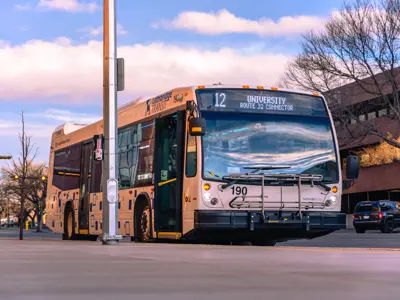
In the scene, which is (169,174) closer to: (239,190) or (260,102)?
(239,190)

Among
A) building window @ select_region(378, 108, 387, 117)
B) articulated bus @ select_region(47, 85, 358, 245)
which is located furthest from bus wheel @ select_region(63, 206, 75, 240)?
building window @ select_region(378, 108, 387, 117)

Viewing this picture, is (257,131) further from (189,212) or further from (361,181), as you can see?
(361,181)

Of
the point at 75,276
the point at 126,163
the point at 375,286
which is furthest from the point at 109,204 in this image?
the point at 375,286

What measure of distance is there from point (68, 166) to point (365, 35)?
894 inches

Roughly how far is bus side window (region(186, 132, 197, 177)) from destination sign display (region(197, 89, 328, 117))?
0.73m

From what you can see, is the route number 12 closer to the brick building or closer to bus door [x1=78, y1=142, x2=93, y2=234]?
bus door [x1=78, y1=142, x2=93, y2=234]

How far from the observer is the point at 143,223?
19.6m

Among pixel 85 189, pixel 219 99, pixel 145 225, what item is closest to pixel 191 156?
pixel 219 99

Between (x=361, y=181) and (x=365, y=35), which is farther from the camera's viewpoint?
(x=361, y=181)

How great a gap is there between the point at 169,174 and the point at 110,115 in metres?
1.83

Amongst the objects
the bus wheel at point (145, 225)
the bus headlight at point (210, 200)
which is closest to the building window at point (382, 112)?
the bus wheel at point (145, 225)

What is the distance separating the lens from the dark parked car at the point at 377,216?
41.4 m

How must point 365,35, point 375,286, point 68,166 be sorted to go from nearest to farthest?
point 375,286, point 68,166, point 365,35

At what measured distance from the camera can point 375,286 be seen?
697cm
